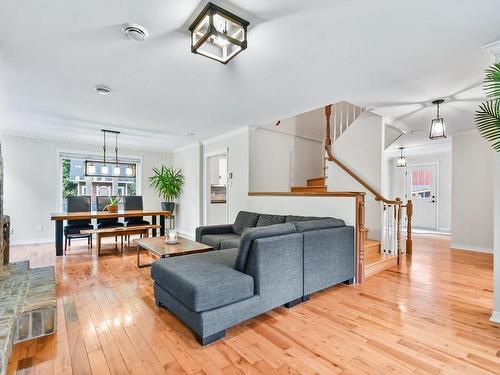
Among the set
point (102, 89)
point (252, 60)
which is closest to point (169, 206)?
point (102, 89)

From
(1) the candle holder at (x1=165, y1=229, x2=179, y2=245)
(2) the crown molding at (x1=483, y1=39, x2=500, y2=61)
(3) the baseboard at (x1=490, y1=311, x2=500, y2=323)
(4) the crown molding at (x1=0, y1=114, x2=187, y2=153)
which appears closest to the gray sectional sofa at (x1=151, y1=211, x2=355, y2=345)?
(1) the candle holder at (x1=165, y1=229, x2=179, y2=245)

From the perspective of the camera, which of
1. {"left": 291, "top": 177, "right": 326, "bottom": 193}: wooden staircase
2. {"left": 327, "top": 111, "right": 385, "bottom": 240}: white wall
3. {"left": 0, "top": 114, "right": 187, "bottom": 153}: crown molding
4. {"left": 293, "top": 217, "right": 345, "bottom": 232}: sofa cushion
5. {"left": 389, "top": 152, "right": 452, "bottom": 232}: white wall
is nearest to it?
{"left": 293, "top": 217, "right": 345, "bottom": 232}: sofa cushion

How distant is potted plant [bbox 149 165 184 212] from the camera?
22.2ft

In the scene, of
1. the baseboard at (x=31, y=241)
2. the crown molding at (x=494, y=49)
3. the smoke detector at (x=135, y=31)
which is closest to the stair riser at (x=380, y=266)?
the crown molding at (x=494, y=49)

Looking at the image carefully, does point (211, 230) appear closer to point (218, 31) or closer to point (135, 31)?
point (135, 31)

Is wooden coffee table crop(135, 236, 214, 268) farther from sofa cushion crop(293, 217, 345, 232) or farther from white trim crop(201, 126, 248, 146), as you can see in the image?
white trim crop(201, 126, 248, 146)

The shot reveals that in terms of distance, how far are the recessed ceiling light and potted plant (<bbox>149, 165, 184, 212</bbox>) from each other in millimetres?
3729

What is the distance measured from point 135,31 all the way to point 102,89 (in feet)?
4.76

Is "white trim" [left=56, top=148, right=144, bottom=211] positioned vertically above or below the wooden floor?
above

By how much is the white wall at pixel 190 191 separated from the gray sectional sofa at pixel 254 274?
Answer: 3469mm

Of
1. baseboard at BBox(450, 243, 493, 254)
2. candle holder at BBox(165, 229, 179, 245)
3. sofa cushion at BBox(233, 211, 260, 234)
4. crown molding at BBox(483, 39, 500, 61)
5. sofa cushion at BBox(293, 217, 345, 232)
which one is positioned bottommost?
baseboard at BBox(450, 243, 493, 254)

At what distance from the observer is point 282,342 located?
1915mm

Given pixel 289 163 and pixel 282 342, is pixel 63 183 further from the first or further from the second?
pixel 282 342

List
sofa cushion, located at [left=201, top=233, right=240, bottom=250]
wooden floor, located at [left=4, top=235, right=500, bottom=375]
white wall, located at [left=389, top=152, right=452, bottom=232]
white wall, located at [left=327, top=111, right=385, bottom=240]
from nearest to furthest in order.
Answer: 1. wooden floor, located at [left=4, top=235, right=500, bottom=375]
2. sofa cushion, located at [left=201, top=233, right=240, bottom=250]
3. white wall, located at [left=327, top=111, right=385, bottom=240]
4. white wall, located at [left=389, top=152, right=452, bottom=232]
